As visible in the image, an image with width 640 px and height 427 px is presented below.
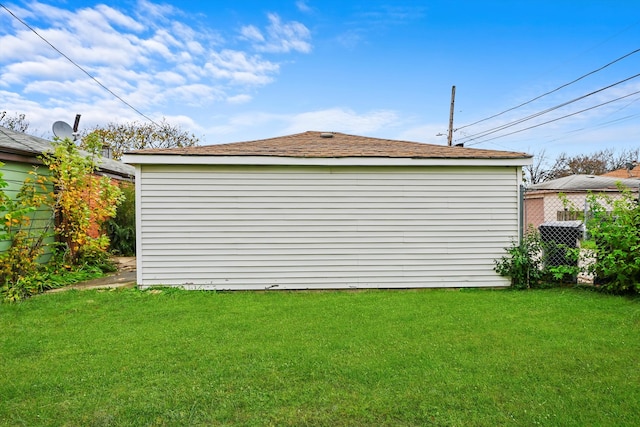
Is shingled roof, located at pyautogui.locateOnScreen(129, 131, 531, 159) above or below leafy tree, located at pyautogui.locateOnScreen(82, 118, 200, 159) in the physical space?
below

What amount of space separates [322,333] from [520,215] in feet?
13.0

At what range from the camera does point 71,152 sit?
664 centimetres

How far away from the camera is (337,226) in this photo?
5629 mm

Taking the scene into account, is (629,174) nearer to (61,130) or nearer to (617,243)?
(617,243)

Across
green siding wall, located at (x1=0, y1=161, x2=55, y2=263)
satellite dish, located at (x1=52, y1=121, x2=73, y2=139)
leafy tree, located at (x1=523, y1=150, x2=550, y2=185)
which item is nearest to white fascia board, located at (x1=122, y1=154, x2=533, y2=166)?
green siding wall, located at (x1=0, y1=161, x2=55, y2=263)

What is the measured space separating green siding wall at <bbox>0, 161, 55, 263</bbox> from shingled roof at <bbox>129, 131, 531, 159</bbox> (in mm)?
2813

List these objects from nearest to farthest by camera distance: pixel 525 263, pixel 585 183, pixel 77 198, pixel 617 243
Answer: pixel 617 243 → pixel 525 263 → pixel 77 198 → pixel 585 183

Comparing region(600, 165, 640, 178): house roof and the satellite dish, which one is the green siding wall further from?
region(600, 165, 640, 178): house roof

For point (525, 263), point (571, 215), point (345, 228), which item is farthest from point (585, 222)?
point (571, 215)

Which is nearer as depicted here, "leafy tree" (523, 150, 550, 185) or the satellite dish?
the satellite dish

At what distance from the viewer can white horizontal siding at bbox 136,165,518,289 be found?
5.57m

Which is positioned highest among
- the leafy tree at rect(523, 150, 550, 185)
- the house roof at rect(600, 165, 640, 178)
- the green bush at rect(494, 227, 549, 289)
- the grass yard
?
the leafy tree at rect(523, 150, 550, 185)

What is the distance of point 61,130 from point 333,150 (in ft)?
22.4

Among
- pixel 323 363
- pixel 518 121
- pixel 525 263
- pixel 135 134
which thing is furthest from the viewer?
pixel 135 134
